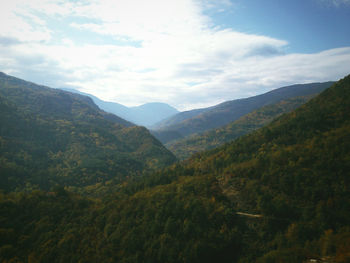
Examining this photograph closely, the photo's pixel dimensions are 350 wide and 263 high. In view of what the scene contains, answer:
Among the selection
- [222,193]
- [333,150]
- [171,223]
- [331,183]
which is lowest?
[171,223]

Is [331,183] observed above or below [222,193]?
above

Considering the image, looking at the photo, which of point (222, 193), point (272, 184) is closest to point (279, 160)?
point (272, 184)

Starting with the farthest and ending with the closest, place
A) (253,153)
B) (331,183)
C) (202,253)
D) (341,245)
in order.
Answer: (253,153) < (331,183) < (202,253) < (341,245)

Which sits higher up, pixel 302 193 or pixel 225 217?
pixel 302 193

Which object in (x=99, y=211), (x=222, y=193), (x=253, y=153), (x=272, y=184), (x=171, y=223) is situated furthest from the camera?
(x=253, y=153)

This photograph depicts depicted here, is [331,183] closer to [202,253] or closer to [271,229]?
[271,229]

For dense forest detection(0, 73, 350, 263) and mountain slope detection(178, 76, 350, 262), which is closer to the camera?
mountain slope detection(178, 76, 350, 262)

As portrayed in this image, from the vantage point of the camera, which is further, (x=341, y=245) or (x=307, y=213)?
(x=307, y=213)

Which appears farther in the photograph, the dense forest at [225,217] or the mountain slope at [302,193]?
the dense forest at [225,217]
